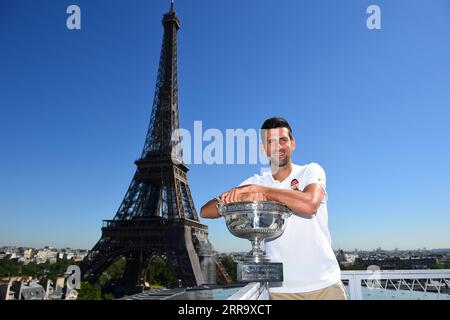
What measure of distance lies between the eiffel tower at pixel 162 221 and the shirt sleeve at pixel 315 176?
17271 mm

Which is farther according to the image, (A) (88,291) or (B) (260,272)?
(A) (88,291)

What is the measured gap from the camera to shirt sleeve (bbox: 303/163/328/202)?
1.11m

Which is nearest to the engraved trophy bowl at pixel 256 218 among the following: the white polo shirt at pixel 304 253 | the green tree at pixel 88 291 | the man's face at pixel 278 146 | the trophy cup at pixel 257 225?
the trophy cup at pixel 257 225

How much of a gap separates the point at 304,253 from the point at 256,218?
0.31m

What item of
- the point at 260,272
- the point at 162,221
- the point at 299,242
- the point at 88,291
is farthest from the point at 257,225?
the point at 88,291

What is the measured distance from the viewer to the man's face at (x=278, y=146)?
119 centimetres

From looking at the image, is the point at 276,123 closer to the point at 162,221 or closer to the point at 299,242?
the point at 299,242

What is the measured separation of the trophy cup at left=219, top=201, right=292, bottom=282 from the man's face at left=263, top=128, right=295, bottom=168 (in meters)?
0.21

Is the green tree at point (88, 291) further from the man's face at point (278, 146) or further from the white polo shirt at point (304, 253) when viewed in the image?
the man's face at point (278, 146)

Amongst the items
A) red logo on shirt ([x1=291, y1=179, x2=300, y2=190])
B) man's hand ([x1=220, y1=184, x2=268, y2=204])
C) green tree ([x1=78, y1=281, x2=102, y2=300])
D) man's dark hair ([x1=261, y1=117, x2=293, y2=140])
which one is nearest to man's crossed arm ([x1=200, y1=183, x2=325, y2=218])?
man's hand ([x1=220, y1=184, x2=268, y2=204])

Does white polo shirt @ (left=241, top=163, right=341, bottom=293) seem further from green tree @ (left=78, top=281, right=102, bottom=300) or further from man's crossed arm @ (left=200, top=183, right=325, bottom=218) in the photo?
green tree @ (left=78, top=281, right=102, bottom=300)

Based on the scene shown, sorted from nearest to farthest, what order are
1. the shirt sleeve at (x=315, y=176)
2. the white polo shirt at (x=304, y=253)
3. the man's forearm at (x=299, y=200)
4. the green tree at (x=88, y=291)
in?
the man's forearm at (x=299, y=200), the shirt sleeve at (x=315, y=176), the white polo shirt at (x=304, y=253), the green tree at (x=88, y=291)

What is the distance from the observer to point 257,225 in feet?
3.57
